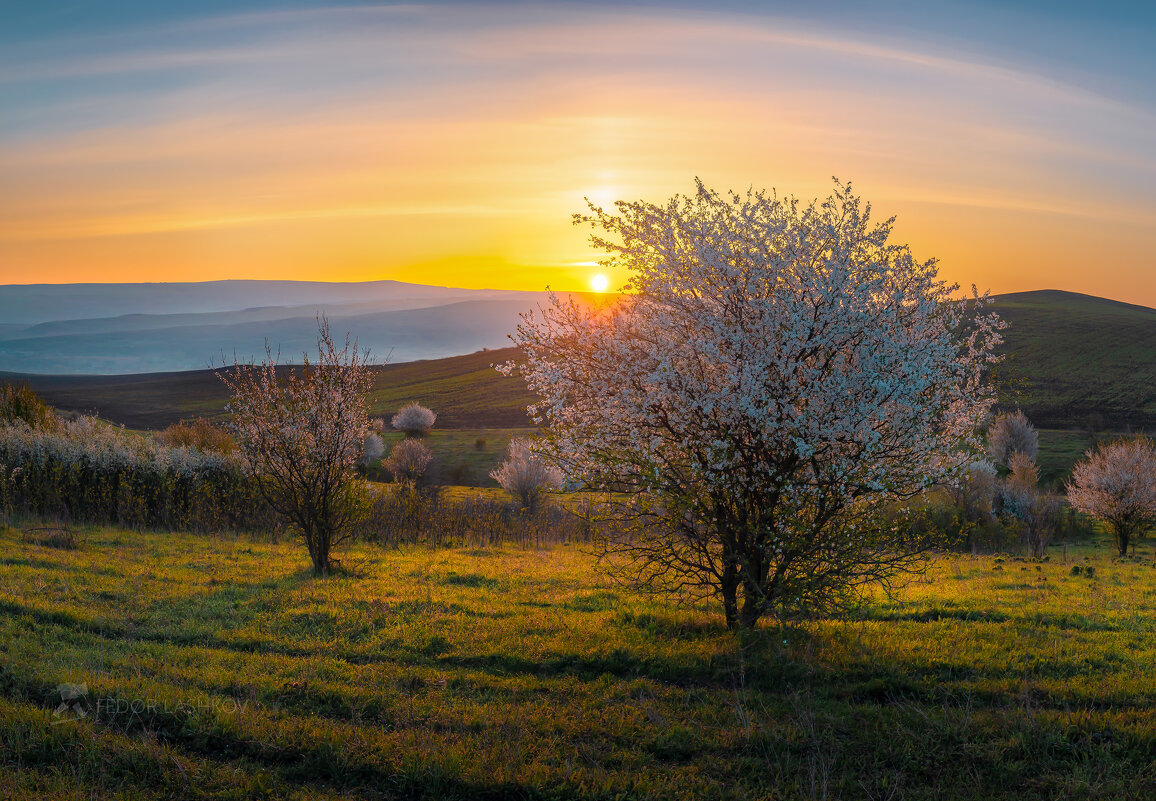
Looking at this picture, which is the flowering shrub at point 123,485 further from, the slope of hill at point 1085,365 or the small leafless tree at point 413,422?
the slope of hill at point 1085,365

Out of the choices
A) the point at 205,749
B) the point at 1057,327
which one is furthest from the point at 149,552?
the point at 1057,327

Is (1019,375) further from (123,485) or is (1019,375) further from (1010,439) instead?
(123,485)

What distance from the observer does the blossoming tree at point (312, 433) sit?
47.8 feet

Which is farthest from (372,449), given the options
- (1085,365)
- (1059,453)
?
(1085,365)

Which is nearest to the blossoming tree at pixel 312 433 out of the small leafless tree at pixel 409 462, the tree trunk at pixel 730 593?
the tree trunk at pixel 730 593

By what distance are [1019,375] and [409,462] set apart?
2063 inches

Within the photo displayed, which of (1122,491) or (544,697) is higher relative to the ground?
(1122,491)

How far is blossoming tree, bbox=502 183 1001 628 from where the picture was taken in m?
8.49

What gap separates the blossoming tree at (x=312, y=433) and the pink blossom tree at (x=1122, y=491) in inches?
1069

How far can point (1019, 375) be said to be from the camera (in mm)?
65125

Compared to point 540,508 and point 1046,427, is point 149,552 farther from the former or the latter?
point 1046,427

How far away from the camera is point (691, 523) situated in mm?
9695

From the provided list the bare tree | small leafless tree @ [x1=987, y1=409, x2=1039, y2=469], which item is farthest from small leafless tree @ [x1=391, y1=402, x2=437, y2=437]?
the bare tree

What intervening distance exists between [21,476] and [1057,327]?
382ft
